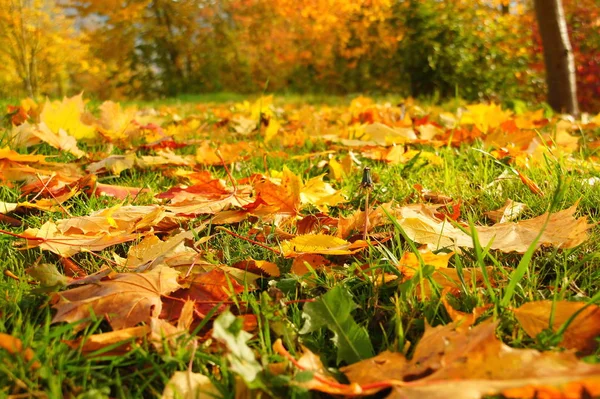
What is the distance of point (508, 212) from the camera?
1.26 m

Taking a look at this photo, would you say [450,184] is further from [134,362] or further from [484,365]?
[134,362]

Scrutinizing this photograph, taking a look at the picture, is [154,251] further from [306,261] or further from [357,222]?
[357,222]

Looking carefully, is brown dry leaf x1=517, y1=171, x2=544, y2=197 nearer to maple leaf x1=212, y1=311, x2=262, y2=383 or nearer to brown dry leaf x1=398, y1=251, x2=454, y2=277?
brown dry leaf x1=398, y1=251, x2=454, y2=277

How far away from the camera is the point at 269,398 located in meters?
0.69

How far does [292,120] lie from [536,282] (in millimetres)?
2439

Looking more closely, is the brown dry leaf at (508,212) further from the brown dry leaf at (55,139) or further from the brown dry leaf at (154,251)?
the brown dry leaf at (55,139)

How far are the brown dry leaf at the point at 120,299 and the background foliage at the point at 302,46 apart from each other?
4.88 ft

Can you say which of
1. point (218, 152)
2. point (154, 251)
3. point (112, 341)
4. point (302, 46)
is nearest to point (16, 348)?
point (112, 341)

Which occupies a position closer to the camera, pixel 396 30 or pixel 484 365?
pixel 484 365

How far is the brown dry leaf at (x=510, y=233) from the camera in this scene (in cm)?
101

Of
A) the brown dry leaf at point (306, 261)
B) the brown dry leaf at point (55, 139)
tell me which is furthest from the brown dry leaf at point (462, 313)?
the brown dry leaf at point (55, 139)

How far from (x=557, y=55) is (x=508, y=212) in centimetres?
374

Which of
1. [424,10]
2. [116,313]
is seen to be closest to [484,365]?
[116,313]

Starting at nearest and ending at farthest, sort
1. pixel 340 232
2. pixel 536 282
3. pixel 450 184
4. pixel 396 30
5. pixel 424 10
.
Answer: pixel 536 282 → pixel 340 232 → pixel 450 184 → pixel 424 10 → pixel 396 30
